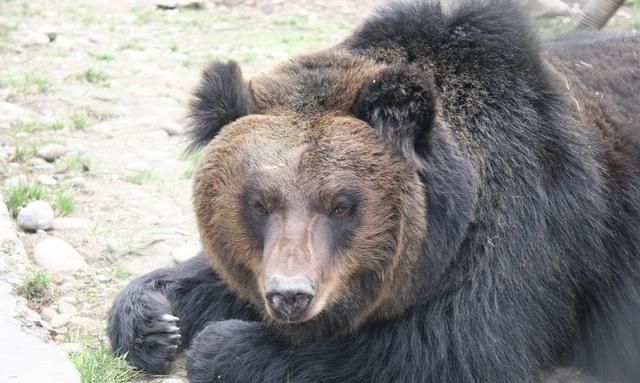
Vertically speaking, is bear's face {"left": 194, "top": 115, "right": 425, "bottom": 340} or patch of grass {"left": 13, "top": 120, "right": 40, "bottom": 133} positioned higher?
bear's face {"left": 194, "top": 115, "right": 425, "bottom": 340}

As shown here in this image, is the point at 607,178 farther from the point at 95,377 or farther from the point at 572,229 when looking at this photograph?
the point at 95,377

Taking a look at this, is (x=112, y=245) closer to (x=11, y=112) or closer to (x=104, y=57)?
(x=11, y=112)

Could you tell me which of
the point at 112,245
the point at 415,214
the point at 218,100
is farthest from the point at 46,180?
the point at 415,214

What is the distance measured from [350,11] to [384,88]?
11.9 meters

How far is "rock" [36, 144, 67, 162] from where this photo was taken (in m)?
8.45

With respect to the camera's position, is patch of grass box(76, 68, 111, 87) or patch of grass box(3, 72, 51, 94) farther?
patch of grass box(76, 68, 111, 87)

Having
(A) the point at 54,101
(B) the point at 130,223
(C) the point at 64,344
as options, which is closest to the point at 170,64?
(A) the point at 54,101

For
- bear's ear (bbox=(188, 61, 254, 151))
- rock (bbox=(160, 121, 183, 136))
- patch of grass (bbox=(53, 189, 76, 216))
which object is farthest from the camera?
rock (bbox=(160, 121, 183, 136))

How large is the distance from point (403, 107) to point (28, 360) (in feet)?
7.29

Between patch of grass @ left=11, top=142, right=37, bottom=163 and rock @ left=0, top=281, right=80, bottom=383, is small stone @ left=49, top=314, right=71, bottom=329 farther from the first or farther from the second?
patch of grass @ left=11, top=142, right=37, bottom=163

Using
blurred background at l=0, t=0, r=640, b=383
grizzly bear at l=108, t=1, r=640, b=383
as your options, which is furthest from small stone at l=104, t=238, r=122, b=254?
grizzly bear at l=108, t=1, r=640, b=383

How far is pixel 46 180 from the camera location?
25.7 feet

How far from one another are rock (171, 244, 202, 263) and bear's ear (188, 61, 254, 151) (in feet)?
6.50

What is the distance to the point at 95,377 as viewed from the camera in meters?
4.85
